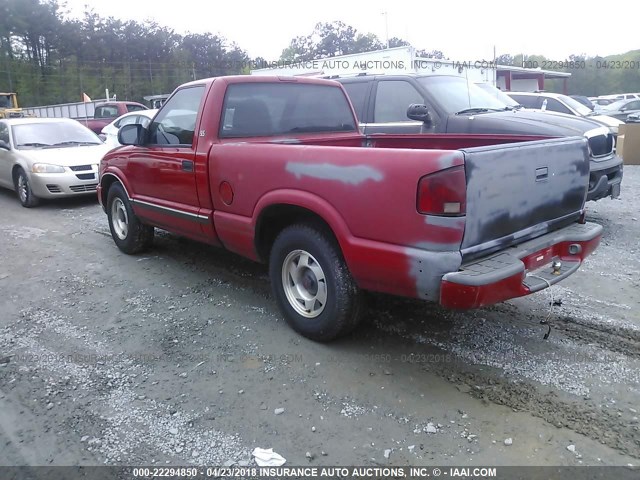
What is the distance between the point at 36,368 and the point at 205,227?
1638mm

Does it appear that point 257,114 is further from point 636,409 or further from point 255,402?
point 636,409

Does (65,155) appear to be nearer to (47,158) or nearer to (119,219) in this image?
(47,158)

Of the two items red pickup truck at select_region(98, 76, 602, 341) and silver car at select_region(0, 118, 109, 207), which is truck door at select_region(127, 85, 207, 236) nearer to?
red pickup truck at select_region(98, 76, 602, 341)

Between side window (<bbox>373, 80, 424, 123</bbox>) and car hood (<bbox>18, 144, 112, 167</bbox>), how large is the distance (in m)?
5.09

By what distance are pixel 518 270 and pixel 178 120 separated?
3345mm

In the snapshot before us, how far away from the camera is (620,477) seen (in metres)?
2.45

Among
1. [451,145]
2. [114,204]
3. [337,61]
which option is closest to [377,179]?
[451,145]

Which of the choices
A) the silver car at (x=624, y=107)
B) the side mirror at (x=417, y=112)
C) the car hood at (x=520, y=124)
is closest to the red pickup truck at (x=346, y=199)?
the side mirror at (x=417, y=112)

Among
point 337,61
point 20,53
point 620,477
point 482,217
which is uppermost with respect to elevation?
point 20,53

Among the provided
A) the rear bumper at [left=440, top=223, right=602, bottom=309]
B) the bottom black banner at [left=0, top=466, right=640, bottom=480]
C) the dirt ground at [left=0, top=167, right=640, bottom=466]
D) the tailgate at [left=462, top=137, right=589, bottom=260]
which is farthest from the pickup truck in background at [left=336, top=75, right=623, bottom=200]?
the bottom black banner at [left=0, top=466, right=640, bottom=480]

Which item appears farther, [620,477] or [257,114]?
[257,114]

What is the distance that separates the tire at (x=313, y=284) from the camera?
11.5ft

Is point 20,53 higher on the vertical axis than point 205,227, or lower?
higher

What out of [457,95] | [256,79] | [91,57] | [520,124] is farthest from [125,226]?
[91,57]
